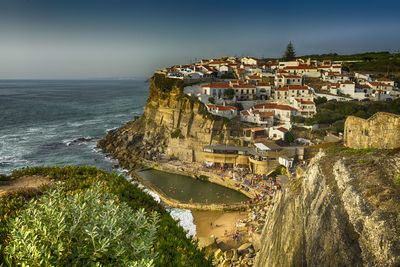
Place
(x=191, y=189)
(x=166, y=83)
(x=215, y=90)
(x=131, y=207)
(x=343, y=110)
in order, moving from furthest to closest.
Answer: (x=215, y=90), (x=166, y=83), (x=343, y=110), (x=191, y=189), (x=131, y=207)

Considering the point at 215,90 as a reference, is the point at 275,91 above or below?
below

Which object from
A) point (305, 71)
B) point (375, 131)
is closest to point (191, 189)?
point (375, 131)

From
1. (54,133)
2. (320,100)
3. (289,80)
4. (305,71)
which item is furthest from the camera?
(305,71)

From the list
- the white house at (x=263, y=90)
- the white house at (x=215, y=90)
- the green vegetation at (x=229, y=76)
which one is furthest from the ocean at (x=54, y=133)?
the white house at (x=263, y=90)

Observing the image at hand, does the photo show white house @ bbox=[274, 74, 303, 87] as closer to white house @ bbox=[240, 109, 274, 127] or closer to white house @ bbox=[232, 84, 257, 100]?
white house @ bbox=[232, 84, 257, 100]

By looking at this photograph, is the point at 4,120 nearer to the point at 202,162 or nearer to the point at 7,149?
the point at 7,149

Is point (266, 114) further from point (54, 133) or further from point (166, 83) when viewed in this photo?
point (54, 133)

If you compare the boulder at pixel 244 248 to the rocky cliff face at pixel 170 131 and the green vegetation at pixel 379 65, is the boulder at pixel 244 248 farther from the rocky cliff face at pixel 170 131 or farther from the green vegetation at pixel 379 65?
the green vegetation at pixel 379 65
